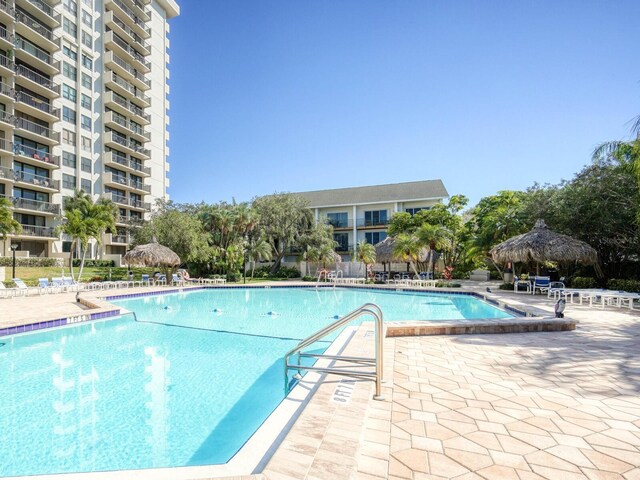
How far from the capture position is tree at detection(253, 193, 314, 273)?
31.9 m

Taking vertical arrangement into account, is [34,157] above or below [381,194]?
above

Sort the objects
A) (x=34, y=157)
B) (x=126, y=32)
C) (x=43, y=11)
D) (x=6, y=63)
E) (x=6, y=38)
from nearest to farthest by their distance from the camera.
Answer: (x=6, y=63), (x=6, y=38), (x=34, y=157), (x=43, y=11), (x=126, y=32)

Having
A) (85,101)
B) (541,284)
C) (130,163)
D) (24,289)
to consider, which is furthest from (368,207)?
(85,101)

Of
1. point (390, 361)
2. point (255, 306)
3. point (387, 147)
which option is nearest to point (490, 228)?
point (387, 147)

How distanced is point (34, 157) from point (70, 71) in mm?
8916

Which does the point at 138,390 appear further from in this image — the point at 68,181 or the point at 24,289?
the point at 68,181

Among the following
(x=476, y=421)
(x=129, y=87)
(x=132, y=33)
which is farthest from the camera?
(x=132, y=33)

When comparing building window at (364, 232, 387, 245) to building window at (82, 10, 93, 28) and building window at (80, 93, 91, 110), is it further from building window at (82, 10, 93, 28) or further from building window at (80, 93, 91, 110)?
building window at (82, 10, 93, 28)

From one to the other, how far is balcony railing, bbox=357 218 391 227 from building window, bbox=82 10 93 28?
101ft

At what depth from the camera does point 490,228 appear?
840 inches

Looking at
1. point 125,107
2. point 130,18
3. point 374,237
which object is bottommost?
point 374,237

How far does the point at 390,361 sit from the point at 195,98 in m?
24.3

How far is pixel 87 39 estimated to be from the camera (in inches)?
1270

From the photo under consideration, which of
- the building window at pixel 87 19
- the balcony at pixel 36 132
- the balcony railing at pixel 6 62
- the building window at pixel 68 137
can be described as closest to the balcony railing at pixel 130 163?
the building window at pixel 68 137
